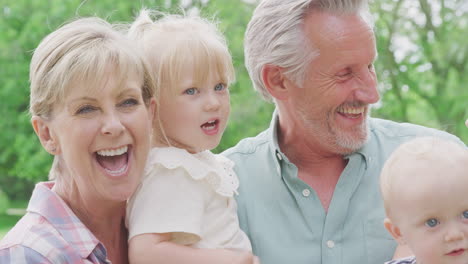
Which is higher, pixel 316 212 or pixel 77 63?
pixel 77 63

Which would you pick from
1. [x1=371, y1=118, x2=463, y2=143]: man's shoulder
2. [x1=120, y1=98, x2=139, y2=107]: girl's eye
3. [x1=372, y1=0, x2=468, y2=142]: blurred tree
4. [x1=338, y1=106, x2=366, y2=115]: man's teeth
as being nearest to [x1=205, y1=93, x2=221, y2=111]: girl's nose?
[x1=120, y1=98, x2=139, y2=107]: girl's eye

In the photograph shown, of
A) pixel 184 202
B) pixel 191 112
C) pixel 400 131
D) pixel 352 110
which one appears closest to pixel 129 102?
pixel 191 112

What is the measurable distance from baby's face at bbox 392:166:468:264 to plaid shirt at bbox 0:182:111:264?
1.02 metres

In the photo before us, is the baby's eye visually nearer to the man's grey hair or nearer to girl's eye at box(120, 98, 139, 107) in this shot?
girl's eye at box(120, 98, 139, 107)

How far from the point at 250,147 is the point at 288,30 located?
550mm

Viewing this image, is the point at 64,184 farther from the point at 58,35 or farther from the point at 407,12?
the point at 407,12

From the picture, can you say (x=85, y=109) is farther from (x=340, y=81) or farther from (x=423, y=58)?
(x=423, y=58)

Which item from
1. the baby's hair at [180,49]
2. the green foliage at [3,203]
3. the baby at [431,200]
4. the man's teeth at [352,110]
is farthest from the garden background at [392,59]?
the baby at [431,200]

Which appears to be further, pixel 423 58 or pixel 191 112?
pixel 423 58

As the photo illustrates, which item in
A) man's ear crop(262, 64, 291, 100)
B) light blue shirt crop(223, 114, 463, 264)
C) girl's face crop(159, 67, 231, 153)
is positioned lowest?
light blue shirt crop(223, 114, 463, 264)

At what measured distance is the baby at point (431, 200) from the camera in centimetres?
200

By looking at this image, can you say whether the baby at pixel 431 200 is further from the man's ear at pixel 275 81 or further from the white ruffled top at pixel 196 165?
the man's ear at pixel 275 81

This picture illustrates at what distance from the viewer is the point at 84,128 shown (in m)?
2.25

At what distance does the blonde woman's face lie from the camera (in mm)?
2256
